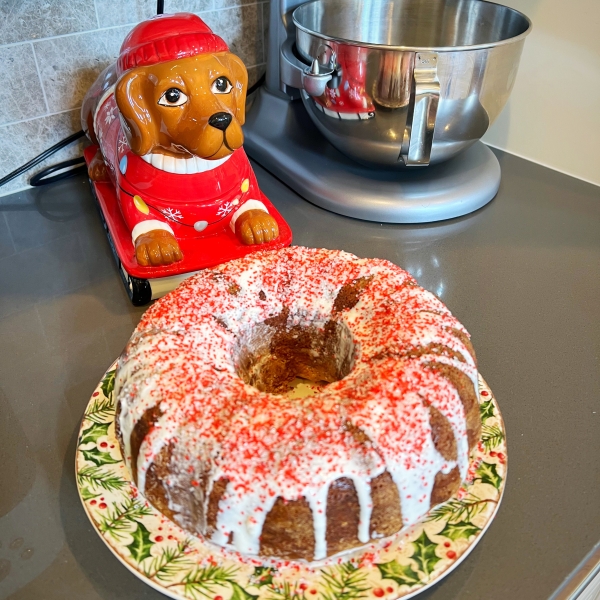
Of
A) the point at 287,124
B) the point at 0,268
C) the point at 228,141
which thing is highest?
the point at 228,141

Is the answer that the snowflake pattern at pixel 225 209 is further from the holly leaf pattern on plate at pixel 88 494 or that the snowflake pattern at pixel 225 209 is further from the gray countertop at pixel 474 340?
the holly leaf pattern on plate at pixel 88 494

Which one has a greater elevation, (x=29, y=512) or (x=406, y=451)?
(x=406, y=451)

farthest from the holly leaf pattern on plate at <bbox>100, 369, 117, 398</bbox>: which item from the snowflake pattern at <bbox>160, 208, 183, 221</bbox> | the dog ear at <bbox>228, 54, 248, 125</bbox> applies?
the dog ear at <bbox>228, 54, 248, 125</bbox>

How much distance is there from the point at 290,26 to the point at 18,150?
0.53 m

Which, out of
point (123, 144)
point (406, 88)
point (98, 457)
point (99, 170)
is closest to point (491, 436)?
point (98, 457)

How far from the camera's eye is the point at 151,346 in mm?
589

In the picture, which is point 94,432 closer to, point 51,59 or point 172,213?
point 172,213

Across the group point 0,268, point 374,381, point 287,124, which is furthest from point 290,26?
point 374,381

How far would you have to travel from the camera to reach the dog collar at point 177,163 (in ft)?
2.66

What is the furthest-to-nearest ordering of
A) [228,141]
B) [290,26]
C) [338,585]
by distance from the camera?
1. [290,26]
2. [228,141]
3. [338,585]

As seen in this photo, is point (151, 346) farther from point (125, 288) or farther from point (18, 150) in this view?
point (18, 150)

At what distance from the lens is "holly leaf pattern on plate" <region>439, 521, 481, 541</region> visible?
1.76ft

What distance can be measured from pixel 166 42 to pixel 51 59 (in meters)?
0.41

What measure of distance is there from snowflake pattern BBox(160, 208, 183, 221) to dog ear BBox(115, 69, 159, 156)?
10 cm
